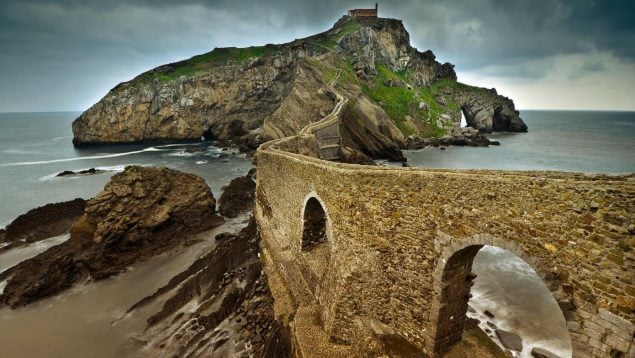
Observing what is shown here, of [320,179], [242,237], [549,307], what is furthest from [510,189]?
[242,237]

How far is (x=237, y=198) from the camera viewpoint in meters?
31.9

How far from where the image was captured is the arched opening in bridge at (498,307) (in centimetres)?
909

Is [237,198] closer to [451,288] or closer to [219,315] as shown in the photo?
[219,315]

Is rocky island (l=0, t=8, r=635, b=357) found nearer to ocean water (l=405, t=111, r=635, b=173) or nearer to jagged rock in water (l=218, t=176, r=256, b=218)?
jagged rock in water (l=218, t=176, r=256, b=218)

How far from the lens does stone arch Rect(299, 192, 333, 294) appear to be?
14.2 meters

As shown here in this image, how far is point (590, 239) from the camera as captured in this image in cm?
620

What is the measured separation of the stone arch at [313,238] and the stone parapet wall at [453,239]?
0.48 m

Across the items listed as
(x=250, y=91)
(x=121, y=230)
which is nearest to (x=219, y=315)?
(x=121, y=230)

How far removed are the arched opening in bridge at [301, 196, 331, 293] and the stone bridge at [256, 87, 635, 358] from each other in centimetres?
5

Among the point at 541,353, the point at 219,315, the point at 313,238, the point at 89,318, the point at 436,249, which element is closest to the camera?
the point at 436,249

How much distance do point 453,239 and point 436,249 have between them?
26.1 inches

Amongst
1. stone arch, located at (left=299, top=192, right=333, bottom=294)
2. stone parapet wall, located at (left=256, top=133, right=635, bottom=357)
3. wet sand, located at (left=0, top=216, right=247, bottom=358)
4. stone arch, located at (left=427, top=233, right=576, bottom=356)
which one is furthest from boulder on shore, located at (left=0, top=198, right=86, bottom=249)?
stone arch, located at (left=427, top=233, right=576, bottom=356)

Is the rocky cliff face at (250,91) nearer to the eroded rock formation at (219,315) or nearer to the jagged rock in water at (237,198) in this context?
the jagged rock in water at (237,198)

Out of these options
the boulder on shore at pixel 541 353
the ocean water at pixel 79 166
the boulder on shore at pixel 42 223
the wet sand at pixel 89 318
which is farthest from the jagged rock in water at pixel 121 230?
the boulder on shore at pixel 541 353
